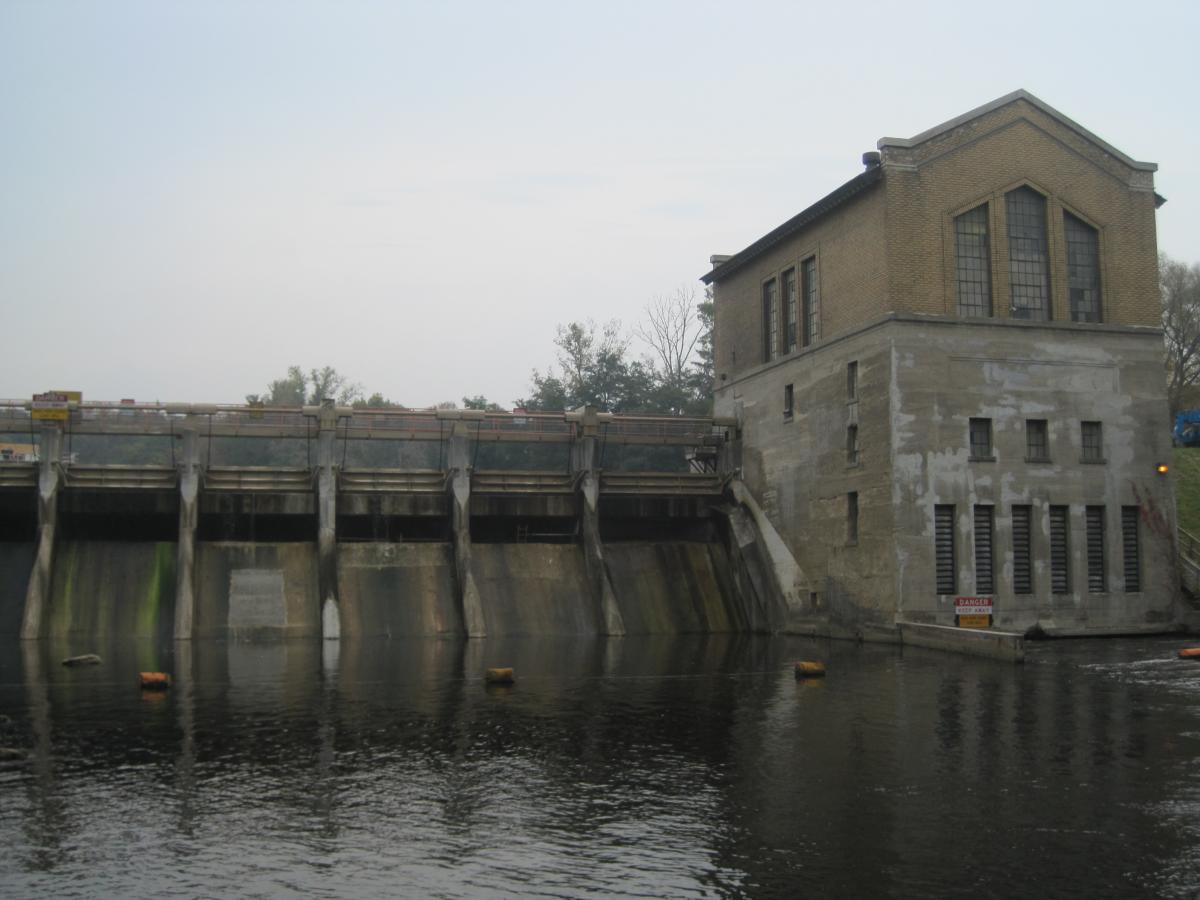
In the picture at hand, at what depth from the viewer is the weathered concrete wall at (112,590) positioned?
147ft

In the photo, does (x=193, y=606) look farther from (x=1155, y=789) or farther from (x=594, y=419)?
(x=1155, y=789)

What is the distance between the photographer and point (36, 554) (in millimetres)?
45219

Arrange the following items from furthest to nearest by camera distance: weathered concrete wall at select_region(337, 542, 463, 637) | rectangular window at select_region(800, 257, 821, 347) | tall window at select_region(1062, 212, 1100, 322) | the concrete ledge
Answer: rectangular window at select_region(800, 257, 821, 347), weathered concrete wall at select_region(337, 542, 463, 637), tall window at select_region(1062, 212, 1100, 322), the concrete ledge

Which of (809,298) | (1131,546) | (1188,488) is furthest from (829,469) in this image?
(1188,488)

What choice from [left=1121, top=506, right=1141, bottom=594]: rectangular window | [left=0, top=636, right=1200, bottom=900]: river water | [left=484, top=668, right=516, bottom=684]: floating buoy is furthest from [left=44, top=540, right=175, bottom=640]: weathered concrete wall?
[left=1121, top=506, right=1141, bottom=594]: rectangular window

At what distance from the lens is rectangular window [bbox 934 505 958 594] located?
1649 inches

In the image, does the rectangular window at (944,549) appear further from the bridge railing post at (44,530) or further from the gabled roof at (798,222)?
the bridge railing post at (44,530)

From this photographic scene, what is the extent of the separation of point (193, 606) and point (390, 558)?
7.72 m

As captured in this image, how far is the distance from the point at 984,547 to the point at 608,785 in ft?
87.7

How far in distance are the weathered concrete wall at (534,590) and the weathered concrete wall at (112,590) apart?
38.3 ft

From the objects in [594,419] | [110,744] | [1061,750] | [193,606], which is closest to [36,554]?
[193,606]

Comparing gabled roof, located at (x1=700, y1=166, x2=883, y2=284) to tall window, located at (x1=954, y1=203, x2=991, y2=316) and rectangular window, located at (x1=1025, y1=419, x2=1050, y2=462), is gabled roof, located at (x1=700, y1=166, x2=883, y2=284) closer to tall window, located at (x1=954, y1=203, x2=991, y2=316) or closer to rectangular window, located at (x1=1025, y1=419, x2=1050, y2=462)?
tall window, located at (x1=954, y1=203, x2=991, y2=316)

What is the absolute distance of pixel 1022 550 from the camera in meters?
43.0

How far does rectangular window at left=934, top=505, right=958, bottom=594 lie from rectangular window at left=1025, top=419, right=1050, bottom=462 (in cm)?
379
